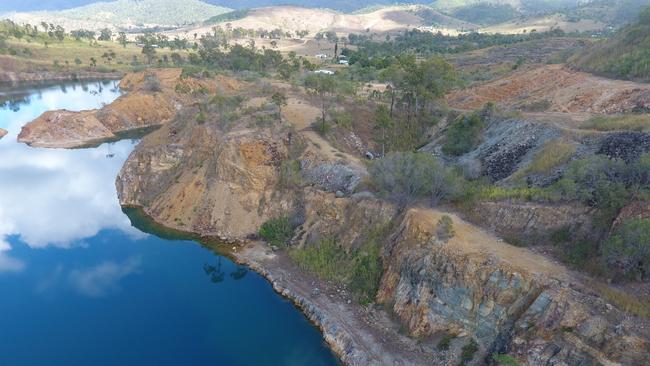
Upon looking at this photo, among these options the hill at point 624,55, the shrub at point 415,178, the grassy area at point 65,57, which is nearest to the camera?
the shrub at point 415,178

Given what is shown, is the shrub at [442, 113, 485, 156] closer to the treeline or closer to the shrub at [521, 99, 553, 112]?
the shrub at [521, 99, 553, 112]

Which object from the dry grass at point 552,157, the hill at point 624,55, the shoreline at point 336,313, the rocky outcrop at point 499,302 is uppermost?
the hill at point 624,55

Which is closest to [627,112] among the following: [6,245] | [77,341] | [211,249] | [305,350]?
[305,350]

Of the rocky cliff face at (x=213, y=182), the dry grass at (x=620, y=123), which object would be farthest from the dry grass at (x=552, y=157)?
the rocky cliff face at (x=213, y=182)

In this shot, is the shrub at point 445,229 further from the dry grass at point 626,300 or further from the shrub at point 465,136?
the shrub at point 465,136

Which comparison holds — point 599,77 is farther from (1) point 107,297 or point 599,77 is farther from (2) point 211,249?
(1) point 107,297

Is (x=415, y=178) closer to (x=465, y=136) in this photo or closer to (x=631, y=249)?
(x=465, y=136)

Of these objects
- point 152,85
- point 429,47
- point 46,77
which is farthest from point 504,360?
point 46,77
